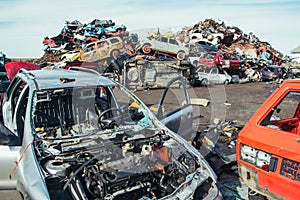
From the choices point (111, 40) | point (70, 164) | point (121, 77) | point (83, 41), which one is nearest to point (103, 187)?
point (70, 164)

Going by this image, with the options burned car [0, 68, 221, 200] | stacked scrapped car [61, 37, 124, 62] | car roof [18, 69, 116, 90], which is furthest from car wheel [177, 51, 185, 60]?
burned car [0, 68, 221, 200]

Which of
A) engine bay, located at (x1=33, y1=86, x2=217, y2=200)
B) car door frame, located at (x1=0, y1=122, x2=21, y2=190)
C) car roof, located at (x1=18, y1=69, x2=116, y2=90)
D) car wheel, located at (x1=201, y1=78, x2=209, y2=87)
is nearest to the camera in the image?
engine bay, located at (x1=33, y1=86, x2=217, y2=200)

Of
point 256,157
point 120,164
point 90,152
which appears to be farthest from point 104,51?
point 256,157

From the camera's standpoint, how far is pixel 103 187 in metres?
2.75

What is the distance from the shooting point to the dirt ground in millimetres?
4312

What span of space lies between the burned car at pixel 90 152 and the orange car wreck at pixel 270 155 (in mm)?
540

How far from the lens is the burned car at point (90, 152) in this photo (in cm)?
275

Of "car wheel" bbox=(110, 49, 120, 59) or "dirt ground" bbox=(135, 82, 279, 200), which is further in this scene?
Answer: "car wheel" bbox=(110, 49, 120, 59)

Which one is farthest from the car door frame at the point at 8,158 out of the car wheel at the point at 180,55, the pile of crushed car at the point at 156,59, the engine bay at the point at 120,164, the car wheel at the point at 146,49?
the car wheel at the point at 180,55

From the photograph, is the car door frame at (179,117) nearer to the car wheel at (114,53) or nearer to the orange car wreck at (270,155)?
the orange car wreck at (270,155)

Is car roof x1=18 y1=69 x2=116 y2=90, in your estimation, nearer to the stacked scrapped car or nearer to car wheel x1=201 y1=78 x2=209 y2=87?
the stacked scrapped car

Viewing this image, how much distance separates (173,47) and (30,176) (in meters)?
14.1

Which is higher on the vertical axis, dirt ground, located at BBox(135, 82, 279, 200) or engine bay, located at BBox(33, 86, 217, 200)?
engine bay, located at BBox(33, 86, 217, 200)

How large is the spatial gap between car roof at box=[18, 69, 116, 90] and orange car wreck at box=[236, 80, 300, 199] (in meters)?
2.23
